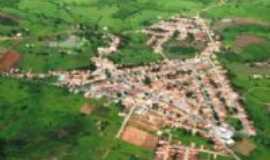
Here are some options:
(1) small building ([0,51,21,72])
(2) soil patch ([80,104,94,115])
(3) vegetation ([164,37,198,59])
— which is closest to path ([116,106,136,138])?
(2) soil patch ([80,104,94,115])

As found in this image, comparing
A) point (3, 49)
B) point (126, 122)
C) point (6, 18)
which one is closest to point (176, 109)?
point (126, 122)

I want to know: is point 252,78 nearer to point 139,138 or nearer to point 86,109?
point 139,138

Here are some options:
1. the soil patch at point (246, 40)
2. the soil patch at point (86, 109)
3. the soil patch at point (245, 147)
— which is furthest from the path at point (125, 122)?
the soil patch at point (246, 40)

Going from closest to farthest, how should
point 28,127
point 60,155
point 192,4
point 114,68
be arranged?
Result: 1. point 60,155
2. point 28,127
3. point 114,68
4. point 192,4

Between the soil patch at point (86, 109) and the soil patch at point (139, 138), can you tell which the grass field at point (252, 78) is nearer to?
the soil patch at point (139, 138)

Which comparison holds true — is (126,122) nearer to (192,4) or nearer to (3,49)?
(3,49)

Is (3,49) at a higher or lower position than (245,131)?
higher
